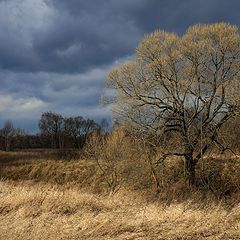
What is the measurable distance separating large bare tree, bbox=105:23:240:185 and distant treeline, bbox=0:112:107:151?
219 ft

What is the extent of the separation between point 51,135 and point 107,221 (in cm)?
10318

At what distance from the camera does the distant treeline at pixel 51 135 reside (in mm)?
104688

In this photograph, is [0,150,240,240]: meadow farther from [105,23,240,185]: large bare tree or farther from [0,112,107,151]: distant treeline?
[0,112,107,151]: distant treeline

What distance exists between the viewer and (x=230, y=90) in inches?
1240

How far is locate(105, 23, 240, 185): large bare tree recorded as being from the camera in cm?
3191

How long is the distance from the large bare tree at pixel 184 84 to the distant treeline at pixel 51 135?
219ft

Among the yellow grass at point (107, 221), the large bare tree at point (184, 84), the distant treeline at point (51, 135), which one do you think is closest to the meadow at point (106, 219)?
the yellow grass at point (107, 221)

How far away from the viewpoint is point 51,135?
111m

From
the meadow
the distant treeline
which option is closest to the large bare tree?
the meadow

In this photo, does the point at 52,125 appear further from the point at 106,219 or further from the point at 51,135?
the point at 106,219

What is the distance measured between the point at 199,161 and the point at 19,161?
1267 inches

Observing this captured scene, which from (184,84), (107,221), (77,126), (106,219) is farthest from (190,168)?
(77,126)

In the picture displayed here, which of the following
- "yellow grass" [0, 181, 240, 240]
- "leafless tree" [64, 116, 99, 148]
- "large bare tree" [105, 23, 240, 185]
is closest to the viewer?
"yellow grass" [0, 181, 240, 240]

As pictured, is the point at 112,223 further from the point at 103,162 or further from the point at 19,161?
the point at 19,161
